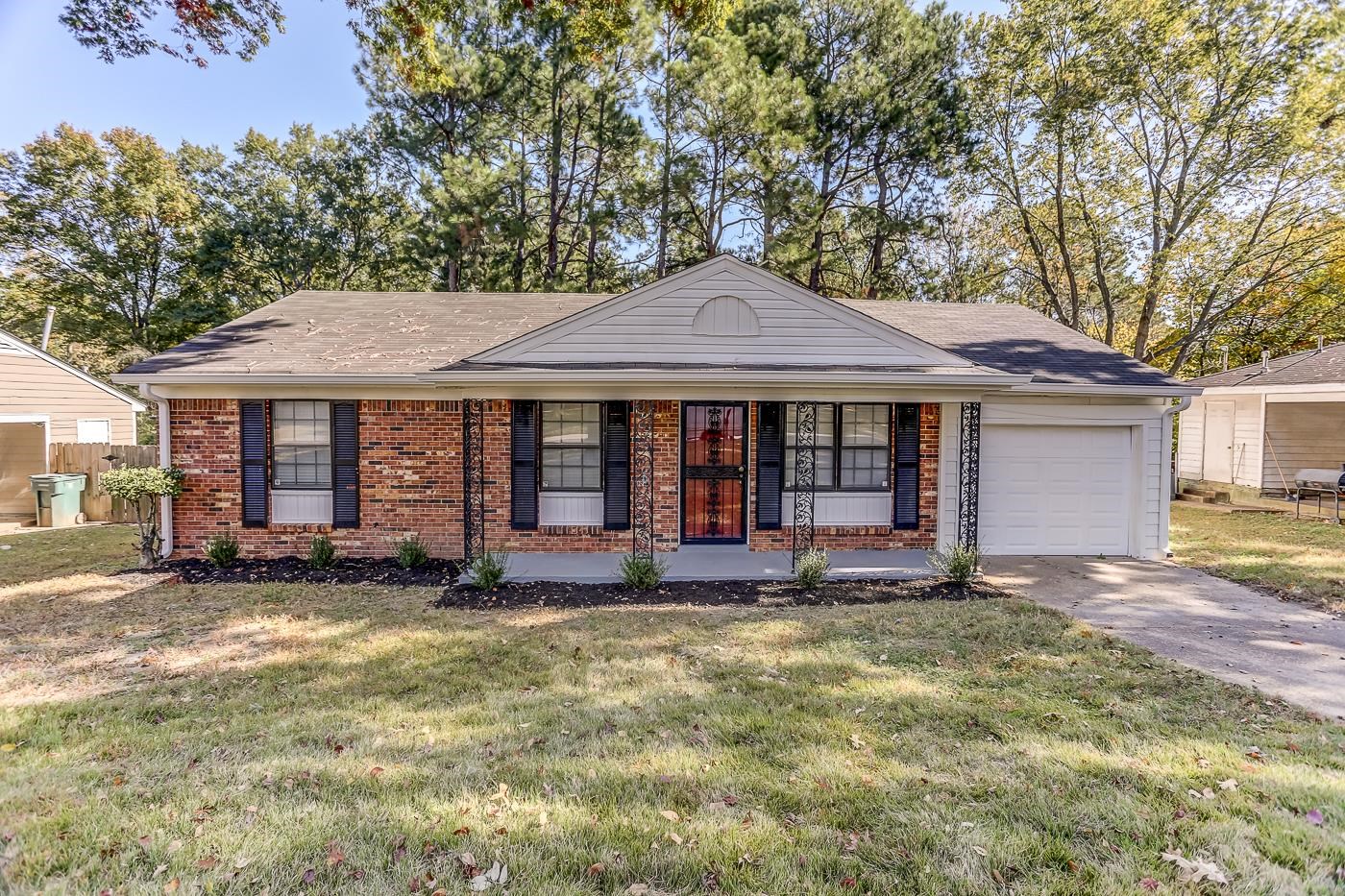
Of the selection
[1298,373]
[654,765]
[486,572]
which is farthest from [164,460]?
[1298,373]

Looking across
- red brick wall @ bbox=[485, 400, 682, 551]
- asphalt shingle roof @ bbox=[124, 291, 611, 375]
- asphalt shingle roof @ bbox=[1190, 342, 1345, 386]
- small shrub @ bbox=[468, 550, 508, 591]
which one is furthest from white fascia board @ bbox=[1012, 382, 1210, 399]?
asphalt shingle roof @ bbox=[124, 291, 611, 375]

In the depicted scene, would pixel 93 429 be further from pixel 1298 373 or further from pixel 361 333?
pixel 1298 373

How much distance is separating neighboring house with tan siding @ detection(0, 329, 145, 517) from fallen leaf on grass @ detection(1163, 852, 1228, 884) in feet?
59.9

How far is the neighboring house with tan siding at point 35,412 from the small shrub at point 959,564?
57.1 feet

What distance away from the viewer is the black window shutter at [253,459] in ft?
27.4

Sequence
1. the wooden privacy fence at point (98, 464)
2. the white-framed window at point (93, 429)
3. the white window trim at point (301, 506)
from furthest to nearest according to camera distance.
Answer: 1. the white-framed window at point (93, 429)
2. the wooden privacy fence at point (98, 464)
3. the white window trim at point (301, 506)

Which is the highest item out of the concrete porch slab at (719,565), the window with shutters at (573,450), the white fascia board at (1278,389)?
the white fascia board at (1278,389)

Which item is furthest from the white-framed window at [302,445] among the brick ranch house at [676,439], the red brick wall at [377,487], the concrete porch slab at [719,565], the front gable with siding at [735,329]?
the front gable with siding at [735,329]

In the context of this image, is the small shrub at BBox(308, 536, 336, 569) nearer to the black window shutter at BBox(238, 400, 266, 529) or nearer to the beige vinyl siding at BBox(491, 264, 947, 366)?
the black window shutter at BBox(238, 400, 266, 529)

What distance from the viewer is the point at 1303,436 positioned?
14812 millimetres

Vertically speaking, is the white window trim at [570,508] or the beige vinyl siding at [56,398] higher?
the beige vinyl siding at [56,398]

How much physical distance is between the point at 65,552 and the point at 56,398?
6079 mm

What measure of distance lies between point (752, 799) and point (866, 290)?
1764cm

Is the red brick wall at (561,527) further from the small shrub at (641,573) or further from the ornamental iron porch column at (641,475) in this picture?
the small shrub at (641,573)
